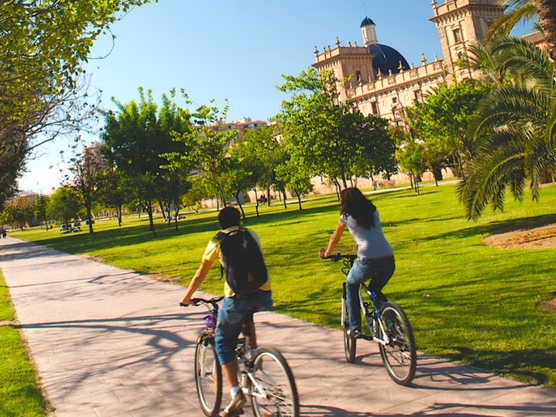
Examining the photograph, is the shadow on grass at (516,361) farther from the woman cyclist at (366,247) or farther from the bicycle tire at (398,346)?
the woman cyclist at (366,247)

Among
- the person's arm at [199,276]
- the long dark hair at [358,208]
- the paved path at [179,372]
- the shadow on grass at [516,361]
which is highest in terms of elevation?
the long dark hair at [358,208]

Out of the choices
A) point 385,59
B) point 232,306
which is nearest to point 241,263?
point 232,306

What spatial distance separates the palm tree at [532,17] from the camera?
28.1 ft

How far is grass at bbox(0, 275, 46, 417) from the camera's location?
511cm

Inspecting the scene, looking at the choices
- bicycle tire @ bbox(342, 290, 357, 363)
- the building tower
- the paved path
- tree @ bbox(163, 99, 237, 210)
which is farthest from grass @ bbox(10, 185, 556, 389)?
→ the building tower

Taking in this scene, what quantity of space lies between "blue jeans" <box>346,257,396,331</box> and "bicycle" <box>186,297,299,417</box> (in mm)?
1280

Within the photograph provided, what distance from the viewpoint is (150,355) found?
21.3ft

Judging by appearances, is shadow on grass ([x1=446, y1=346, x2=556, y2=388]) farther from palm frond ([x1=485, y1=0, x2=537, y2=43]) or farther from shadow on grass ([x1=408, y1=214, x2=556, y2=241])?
palm frond ([x1=485, y1=0, x2=537, y2=43])

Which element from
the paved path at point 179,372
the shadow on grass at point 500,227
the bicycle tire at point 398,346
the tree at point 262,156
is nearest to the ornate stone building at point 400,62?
the tree at point 262,156

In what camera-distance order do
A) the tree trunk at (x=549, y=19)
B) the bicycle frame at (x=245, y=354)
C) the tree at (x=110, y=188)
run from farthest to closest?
the tree at (x=110, y=188) → the tree trunk at (x=549, y=19) → the bicycle frame at (x=245, y=354)

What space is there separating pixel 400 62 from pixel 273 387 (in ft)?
240

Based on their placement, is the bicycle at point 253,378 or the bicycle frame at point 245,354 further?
the bicycle frame at point 245,354

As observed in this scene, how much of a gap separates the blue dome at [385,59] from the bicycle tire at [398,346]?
9131 cm

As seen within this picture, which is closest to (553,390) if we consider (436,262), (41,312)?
(436,262)
